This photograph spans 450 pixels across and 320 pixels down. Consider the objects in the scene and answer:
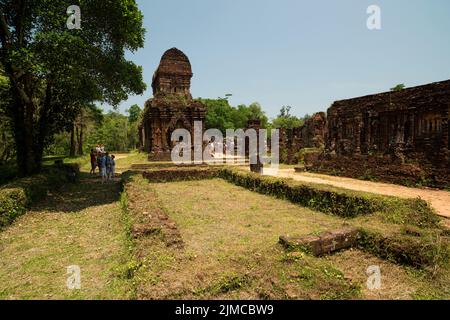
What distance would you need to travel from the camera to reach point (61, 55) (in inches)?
357

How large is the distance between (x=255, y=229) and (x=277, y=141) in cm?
2132

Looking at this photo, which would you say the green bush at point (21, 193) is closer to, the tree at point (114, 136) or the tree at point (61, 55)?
the tree at point (61, 55)

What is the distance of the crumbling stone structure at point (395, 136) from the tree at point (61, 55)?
1140cm

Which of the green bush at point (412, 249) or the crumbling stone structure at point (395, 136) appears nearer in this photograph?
the green bush at point (412, 249)

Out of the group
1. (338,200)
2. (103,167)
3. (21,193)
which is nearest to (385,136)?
(338,200)

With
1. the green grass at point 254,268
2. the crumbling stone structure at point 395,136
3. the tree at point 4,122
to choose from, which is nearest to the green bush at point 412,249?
the green grass at point 254,268

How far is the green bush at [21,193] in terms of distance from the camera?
283 inches

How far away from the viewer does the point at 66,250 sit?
221 inches

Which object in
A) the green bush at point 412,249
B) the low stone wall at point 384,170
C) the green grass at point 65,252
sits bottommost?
the green grass at point 65,252

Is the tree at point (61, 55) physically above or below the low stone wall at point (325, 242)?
above

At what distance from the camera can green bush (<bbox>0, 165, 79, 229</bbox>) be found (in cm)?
720

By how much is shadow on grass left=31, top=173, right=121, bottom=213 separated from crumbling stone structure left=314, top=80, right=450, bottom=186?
470 inches
